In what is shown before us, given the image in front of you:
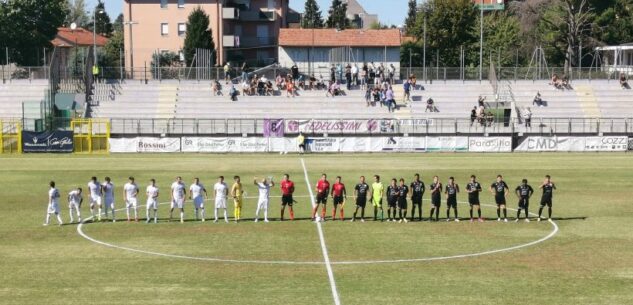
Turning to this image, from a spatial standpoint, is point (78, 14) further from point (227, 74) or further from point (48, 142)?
point (48, 142)

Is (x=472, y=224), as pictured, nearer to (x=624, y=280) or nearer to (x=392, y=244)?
(x=392, y=244)

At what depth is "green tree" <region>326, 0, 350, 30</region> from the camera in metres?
165

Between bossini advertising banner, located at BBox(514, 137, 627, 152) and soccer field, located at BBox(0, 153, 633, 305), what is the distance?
935 inches

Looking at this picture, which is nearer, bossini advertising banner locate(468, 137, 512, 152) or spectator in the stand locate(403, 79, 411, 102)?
bossini advertising banner locate(468, 137, 512, 152)

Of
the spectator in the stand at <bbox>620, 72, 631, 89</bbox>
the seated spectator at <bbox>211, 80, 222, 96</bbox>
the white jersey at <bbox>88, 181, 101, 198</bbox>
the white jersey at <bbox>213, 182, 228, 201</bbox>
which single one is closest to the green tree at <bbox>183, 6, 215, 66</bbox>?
the seated spectator at <bbox>211, 80, 222, 96</bbox>

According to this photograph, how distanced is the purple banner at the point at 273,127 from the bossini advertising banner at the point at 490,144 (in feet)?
48.3

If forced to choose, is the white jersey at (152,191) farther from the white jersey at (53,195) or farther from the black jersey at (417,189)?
the black jersey at (417,189)

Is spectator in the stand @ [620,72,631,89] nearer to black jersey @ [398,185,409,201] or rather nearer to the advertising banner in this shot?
the advertising banner

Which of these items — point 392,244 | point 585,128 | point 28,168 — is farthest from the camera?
Result: point 585,128

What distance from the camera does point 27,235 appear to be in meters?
30.8

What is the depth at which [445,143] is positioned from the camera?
67.2 meters

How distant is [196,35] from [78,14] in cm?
9038

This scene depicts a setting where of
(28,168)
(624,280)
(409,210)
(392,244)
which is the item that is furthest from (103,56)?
(624,280)

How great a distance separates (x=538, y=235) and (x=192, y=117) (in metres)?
48.6
